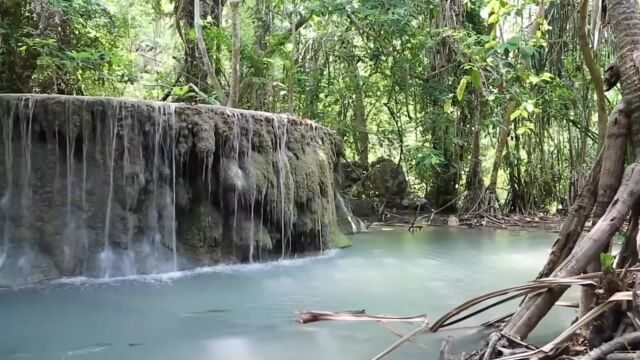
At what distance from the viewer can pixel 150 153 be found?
651 centimetres

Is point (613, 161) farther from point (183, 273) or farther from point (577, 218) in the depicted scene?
point (183, 273)

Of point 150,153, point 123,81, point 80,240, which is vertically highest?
point 123,81

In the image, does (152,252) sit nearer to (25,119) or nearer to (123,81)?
(25,119)

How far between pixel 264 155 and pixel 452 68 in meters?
6.00

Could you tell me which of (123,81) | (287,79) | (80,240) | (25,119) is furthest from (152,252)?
(287,79)

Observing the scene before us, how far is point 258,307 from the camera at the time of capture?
4.48m

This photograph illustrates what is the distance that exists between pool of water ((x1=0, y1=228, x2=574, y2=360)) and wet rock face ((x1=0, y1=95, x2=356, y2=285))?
0.41m

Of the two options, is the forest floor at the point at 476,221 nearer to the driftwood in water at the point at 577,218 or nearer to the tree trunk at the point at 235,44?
the tree trunk at the point at 235,44

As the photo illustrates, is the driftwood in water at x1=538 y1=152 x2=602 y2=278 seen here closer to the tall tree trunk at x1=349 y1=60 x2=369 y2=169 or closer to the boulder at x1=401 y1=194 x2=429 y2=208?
the tall tree trunk at x1=349 y1=60 x2=369 y2=169

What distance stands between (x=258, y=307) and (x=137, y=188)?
257 cm

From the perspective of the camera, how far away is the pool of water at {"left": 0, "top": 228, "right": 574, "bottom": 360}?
3.34 m

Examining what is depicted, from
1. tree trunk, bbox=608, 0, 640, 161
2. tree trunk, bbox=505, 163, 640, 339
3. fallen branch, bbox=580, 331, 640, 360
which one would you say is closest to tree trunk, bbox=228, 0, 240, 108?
tree trunk, bbox=608, 0, 640, 161

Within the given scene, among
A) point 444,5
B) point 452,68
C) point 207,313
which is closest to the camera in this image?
point 207,313

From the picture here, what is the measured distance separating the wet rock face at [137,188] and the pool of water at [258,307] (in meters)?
0.41
